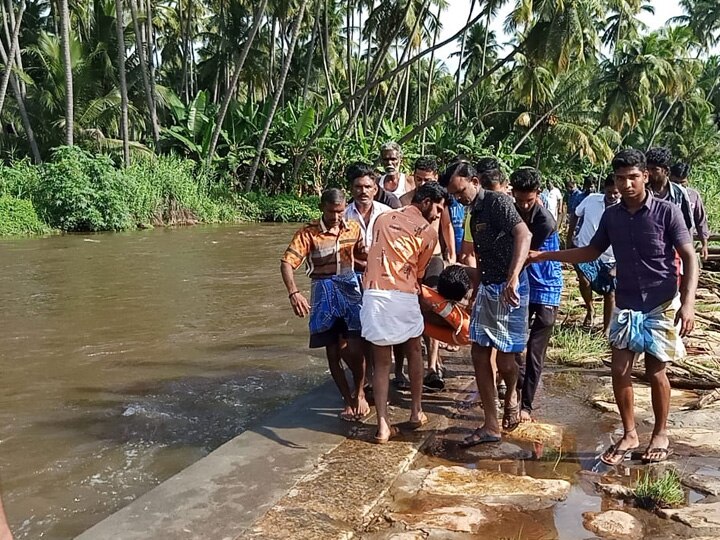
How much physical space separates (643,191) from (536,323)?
122cm

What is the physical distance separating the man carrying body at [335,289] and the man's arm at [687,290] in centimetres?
199

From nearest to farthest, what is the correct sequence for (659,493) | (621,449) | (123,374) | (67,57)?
(659,493) → (621,449) → (123,374) → (67,57)

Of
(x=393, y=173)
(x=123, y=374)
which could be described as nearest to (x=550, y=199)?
(x=393, y=173)

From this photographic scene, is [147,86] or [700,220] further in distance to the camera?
[147,86]

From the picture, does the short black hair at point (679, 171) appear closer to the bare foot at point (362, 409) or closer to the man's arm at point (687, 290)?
the man's arm at point (687, 290)

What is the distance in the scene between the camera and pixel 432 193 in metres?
4.84

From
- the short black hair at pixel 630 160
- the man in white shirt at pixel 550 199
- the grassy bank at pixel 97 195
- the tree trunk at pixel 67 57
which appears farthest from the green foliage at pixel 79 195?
the short black hair at pixel 630 160

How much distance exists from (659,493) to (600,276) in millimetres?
3689

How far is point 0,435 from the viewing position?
16.5 feet

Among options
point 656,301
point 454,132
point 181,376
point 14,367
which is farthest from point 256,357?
point 454,132

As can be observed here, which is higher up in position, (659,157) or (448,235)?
(659,157)

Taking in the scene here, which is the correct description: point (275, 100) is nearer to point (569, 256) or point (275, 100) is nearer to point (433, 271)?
point (433, 271)

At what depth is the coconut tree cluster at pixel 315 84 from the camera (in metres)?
25.9

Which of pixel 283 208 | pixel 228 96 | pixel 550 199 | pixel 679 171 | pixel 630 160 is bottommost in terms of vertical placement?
pixel 283 208
